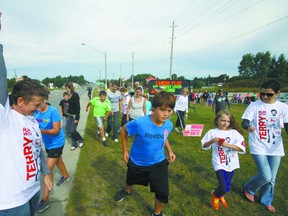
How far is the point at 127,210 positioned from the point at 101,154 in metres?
2.44

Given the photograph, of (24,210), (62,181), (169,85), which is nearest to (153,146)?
(24,210)

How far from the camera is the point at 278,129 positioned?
2.93 meters

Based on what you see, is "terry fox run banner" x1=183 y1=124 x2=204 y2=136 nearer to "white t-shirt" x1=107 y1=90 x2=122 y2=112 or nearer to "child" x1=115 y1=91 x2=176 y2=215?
"child" x1=115 y1=91 x2=176 y2=215

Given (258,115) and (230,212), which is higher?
(258,115)

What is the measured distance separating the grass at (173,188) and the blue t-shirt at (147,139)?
0.97 meters

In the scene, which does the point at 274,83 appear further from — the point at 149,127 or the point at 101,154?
the point at 101,154

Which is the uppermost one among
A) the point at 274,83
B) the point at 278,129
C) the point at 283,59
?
the point at 283,59

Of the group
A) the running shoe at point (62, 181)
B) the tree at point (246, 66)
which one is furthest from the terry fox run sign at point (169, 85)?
the tree at point (246, 66)

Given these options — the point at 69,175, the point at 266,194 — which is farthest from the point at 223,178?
the point at 69,175

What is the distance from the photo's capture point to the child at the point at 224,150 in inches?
112

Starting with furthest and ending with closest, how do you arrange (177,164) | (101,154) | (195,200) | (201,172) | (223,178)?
(101,154) < (177,164) < (201,172) < (195,200) < (223,178)

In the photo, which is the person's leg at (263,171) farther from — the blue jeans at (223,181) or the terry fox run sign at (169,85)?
the terry fox run sign at (169,85)

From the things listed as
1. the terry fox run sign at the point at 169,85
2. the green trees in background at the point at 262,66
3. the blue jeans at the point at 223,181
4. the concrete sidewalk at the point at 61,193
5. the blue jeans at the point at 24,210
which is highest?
the green trees in background at the point at 262,66

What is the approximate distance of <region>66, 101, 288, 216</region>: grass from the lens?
9.71ft
